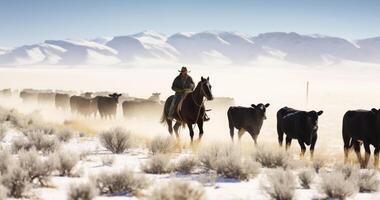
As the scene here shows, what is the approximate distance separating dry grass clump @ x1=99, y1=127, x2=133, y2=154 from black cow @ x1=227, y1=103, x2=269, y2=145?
4300 millimetres

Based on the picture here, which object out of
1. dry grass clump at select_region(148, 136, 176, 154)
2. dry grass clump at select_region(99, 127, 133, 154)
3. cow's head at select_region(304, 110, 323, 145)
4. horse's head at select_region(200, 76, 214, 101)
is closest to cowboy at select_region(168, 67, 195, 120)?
horse's head at select_region(200, 76, 214, 101)

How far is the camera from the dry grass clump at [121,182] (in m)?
8.29

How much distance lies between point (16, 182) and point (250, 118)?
1001cm

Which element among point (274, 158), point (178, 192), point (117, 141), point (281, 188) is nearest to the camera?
point (178, 192)

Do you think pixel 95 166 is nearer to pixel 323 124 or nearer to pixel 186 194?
pixel 186 194

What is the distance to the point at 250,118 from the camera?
16.7 m

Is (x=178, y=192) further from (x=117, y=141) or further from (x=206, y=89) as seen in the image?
(x=206, y=89)

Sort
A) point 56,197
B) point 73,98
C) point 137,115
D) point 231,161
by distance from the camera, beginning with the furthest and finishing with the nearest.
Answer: point 73,98 → point 137,115 → point 231,161 → point 56,197

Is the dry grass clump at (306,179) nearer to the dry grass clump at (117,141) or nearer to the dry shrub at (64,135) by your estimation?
the dry grass clump at (117,141)

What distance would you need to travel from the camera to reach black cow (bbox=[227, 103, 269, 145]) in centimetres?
1641

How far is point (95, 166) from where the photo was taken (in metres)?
10.9

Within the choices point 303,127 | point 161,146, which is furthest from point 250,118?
point 161,146

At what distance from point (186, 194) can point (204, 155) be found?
437 centimetres

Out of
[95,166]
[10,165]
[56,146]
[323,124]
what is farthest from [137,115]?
[10,165]
